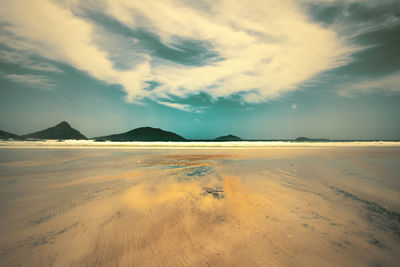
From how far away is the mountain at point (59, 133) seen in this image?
211 ft

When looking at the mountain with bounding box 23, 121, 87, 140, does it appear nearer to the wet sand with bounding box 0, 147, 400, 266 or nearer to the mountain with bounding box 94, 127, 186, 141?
the mountain with bounding box 94, 127, 186, 141

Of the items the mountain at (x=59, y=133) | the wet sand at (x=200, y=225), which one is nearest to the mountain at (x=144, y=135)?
the mountain at (x=59, y=133)

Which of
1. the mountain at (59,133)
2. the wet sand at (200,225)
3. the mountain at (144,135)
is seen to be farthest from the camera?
the mountain at (144,135)

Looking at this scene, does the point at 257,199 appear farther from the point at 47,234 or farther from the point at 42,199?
the point at 42,199

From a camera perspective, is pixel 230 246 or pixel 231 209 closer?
pixel 230 246

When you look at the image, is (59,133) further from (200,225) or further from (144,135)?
(200,225)

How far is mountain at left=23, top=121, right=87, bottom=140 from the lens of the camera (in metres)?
64.4

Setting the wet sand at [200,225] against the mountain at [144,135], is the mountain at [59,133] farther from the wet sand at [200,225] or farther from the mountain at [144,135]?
the wet sand at [200,225]

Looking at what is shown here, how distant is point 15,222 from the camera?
3.25 m

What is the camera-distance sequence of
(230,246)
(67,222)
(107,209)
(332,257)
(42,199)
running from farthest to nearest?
(42,199)
(107,209)
(67,222)
(230,246)
(332,257)

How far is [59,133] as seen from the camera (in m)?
67.2

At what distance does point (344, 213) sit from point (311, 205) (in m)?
0.63

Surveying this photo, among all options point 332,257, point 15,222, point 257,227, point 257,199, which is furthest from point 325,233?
point 15,222

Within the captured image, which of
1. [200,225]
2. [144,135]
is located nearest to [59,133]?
[144,135]
